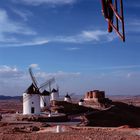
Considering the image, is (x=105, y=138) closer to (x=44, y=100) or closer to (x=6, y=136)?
(x=6, y=136)

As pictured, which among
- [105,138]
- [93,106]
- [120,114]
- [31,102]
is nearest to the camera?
[105,138]

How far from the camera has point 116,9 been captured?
10.5 meters

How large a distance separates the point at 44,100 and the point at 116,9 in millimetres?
60560

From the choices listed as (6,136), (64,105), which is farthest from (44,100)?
(6,136)

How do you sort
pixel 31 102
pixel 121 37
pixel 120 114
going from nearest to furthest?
pixel 121 37 → pixel 31 102 → pixel 120 114

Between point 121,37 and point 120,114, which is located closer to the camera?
point 121,37

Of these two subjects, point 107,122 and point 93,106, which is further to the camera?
point 93,106

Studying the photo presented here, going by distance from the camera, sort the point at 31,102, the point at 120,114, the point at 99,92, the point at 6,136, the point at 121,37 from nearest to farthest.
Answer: the point at 121,37 < the point at 6,136 < the point at 31,102 < the point at 120,114 < the point at 99,92

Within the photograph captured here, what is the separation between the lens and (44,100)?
7019cm

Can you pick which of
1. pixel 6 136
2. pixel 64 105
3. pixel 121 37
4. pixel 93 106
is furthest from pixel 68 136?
pixel 93 106

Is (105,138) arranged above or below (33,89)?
below

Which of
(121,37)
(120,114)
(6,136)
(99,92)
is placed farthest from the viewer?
(99,92)

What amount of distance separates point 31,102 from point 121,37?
44.8 m

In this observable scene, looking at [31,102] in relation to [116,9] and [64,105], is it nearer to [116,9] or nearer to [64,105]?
[64,105]
